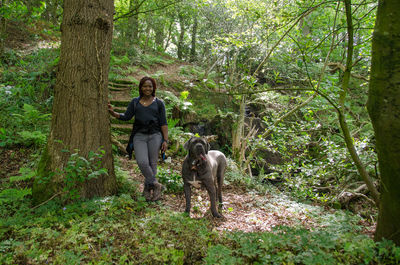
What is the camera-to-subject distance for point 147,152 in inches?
187

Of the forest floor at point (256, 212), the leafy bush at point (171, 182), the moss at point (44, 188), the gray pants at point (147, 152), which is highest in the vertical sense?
the gray pants at point (147, 152)

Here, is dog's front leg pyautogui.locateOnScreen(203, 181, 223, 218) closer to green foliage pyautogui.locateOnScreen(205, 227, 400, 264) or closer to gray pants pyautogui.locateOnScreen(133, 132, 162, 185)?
gray pants pyautogui.locateOnScreen(133, 132, 162, 185)

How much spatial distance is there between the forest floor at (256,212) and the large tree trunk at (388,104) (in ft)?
3.84

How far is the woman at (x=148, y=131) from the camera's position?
4.71 meters

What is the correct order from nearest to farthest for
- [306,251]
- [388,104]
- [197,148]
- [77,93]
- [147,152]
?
1. [388,104]
2. [306,251]
3. [77,93]
4. [197,148]
5. [147,152]

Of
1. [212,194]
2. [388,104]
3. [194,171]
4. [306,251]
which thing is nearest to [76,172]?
[194,171]

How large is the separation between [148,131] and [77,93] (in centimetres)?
135

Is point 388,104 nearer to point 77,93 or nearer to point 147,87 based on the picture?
point 147,87

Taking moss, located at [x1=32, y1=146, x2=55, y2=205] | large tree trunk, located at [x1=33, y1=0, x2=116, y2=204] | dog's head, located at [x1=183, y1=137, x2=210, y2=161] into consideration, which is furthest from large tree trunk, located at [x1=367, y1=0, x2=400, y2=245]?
moss, located at [x1=32, y1=146, x2=55, y2=205]

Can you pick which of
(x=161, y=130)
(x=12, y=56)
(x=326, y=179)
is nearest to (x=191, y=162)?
(x=161, y=130)

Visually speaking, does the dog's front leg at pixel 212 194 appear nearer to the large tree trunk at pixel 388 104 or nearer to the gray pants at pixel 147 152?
the gray pants at pixel 147 152

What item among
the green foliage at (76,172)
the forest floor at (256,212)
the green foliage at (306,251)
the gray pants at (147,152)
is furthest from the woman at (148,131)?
the green foliage at (306,251)

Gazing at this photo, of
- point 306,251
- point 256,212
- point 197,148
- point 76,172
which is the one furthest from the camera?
point 256,212

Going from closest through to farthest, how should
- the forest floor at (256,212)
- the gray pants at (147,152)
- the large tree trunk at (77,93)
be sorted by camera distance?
the large tree trunk at (77,93) → the forest floor at (256,212) → the gray pants at (147,152)
